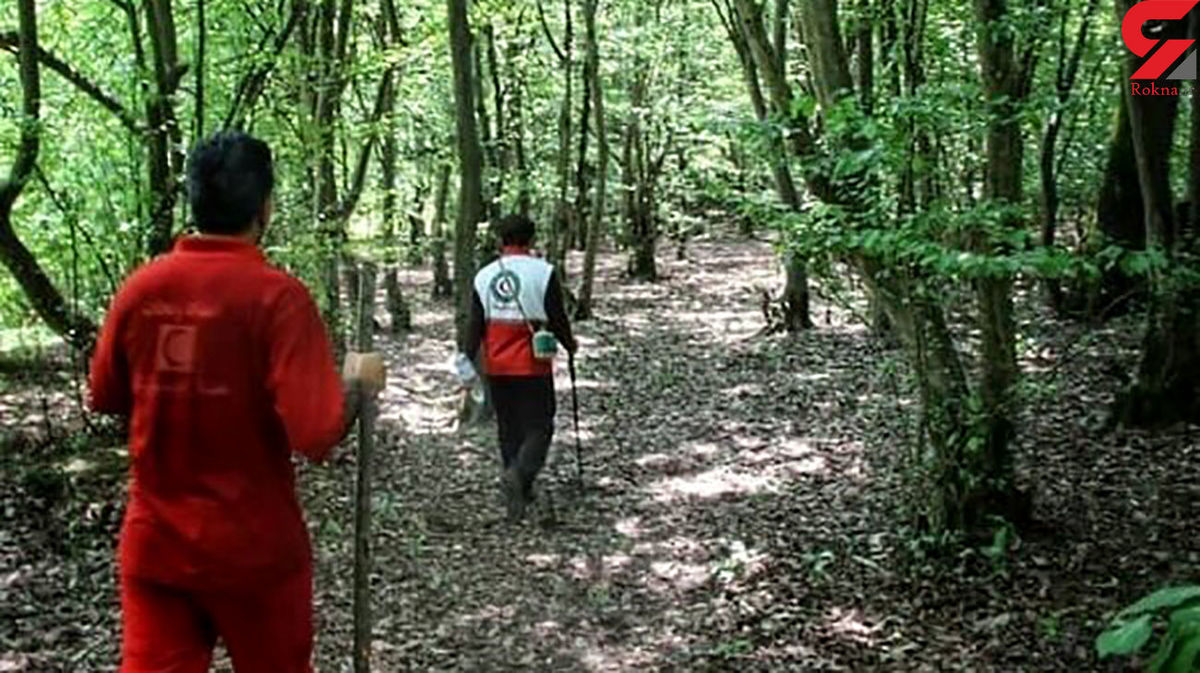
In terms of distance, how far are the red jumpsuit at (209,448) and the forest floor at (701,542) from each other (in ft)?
8.63

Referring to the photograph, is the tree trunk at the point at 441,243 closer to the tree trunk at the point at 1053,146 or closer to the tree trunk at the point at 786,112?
the tree trunk at the point at 786,112

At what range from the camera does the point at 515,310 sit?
8.77 meters

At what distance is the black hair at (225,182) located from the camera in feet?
11.4

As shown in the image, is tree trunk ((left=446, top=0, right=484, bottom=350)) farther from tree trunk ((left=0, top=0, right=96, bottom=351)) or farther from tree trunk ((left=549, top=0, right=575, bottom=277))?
tree trunk ((left=549, top=0, right=575, bottom=277))

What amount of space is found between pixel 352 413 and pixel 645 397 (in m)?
10.2

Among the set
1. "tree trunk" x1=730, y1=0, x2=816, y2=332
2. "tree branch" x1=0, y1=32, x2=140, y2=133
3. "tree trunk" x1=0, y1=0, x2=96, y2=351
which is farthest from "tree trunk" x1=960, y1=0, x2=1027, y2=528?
"tree trunk" x1=0, y1=0, x2=96, y2=351

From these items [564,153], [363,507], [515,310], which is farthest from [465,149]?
[564,153]

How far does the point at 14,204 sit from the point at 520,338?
4.42m

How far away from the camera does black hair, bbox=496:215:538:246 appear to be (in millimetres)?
8828

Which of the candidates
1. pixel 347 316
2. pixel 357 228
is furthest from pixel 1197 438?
pixel 357 228

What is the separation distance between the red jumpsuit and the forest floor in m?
2.63

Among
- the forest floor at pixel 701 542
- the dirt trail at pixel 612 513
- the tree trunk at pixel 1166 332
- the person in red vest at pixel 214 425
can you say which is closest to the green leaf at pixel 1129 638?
the forest floor at pixel 701 542

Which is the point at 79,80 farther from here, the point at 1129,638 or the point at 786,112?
the point at 1129,638

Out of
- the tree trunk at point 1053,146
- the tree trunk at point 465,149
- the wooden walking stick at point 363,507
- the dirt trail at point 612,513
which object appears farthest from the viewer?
the tree trunk at point 1053,146
